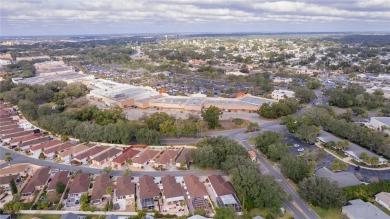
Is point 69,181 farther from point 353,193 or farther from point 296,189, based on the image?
point 353,193

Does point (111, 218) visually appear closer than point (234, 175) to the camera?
Yes

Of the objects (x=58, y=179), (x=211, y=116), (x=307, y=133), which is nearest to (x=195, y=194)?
(x=58, y=179)

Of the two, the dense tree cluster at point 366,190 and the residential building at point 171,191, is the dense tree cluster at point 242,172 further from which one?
the dense tree cluster at point 366,190

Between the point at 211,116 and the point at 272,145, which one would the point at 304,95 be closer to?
the point at 211,116

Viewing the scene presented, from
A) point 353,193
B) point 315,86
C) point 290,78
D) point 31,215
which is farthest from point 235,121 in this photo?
point 290,78

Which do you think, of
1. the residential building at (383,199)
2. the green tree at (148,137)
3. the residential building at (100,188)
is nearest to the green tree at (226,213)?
the residential building at (100,188)

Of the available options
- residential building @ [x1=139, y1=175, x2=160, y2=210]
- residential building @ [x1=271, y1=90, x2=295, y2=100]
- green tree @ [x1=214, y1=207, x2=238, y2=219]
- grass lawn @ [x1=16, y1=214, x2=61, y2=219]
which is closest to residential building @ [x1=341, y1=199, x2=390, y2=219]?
green tree @ [x1=214, y1=207, x2=238, y2=219]
